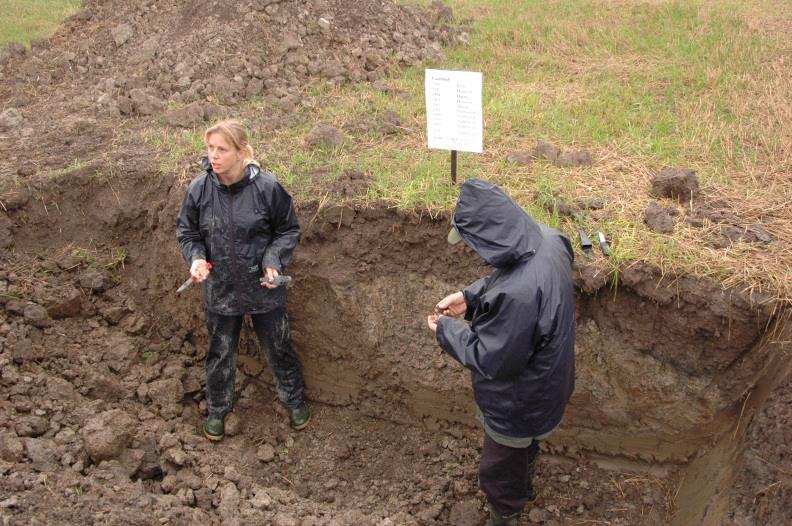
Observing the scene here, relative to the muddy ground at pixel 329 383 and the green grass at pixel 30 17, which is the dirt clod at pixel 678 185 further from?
the green grass at pixel 30 17

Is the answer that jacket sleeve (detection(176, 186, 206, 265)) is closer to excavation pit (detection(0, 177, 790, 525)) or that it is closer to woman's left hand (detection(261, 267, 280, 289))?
woman's left hand (detection(261, 267, 280, 289))

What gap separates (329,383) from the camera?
15.9 feet

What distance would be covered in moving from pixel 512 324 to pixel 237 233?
5.52 feet

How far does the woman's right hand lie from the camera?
11.7 feet

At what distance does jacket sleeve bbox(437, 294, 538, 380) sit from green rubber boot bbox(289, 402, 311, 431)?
6.65 feet

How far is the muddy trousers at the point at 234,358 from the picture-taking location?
160 inches

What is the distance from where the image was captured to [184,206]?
371 cm

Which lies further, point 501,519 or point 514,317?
point 501,519

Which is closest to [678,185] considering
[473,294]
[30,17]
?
[473,294]

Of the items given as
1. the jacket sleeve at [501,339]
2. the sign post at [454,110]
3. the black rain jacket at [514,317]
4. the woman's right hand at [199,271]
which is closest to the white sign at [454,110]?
the sign post at [454,110]

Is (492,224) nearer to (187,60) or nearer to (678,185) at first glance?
(678,185)

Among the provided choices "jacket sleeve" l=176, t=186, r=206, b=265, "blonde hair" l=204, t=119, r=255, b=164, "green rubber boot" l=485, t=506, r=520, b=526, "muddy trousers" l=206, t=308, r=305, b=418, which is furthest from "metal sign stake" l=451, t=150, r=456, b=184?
"green rubber boot" l=485, t=506, r=520, b=526

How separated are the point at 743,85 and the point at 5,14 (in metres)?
10.8

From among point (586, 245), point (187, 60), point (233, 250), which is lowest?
point (586, 245)
